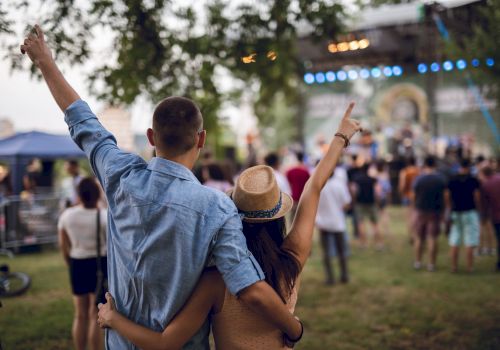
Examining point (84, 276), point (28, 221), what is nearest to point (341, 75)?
point (28, 221)

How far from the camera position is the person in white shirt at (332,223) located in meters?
7.19

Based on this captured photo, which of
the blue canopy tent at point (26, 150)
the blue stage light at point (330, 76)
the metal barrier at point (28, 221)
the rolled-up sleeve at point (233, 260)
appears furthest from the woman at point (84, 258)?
the blue stage light at point (330, 76)

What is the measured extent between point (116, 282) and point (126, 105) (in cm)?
363

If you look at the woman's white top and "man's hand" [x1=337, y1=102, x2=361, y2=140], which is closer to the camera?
"man's hand" [x1=337, y1=102, x2=361, y2=140]

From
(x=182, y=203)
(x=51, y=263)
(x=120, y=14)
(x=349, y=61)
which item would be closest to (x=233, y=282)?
(x=182, y=203)

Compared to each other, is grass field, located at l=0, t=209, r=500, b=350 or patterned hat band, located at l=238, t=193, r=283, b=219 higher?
patterned hat band, located at l=238, t=193, r=283, b=219

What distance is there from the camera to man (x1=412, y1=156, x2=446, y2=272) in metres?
7.78

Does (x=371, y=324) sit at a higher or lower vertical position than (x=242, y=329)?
lower

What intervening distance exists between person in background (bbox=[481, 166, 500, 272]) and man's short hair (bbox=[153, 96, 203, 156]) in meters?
7.43

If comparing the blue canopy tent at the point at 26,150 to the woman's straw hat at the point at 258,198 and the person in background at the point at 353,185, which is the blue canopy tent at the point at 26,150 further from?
the woman's straw hat at the point at 258,198

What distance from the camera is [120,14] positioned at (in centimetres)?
418

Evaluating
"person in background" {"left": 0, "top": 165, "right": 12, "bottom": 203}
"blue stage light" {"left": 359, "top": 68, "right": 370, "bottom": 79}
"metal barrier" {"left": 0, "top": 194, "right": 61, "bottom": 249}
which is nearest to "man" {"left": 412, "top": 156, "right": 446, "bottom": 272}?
"metal barrier" {"left": 0, "top": 194, "right": 61, "bottom": 249}

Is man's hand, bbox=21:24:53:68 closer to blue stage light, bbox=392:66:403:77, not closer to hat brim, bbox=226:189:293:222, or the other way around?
hat brim, bbox=226:189:293:222

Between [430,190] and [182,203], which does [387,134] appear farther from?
[182,203]
